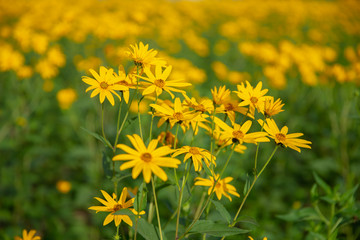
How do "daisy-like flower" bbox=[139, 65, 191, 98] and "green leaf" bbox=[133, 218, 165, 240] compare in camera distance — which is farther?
"daisy-like flower" bbox=[139, 65, 191, 98]

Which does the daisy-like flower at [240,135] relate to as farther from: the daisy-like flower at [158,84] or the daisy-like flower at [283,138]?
the daisy-like flower at [158,84]

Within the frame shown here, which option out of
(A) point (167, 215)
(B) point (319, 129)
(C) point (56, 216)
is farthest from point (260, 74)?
(C) point (56, 216)

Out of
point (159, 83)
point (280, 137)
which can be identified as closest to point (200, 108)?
point (159, 83)

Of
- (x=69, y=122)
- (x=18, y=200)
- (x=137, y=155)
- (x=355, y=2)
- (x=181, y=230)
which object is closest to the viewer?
(x=137, y=155)

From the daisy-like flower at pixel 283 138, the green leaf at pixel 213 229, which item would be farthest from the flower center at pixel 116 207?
the daisy-like flower at pixel 283 138

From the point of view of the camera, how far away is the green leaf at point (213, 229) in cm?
99

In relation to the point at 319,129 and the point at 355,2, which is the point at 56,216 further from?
the point at 355,2

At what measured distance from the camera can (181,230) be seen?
3.93ft

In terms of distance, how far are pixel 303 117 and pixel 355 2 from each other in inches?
270

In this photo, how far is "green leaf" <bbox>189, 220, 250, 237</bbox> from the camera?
992mm

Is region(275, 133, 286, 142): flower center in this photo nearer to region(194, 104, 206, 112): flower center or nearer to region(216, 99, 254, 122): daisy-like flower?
region(216, 99, 254, 122): daisy-like flower

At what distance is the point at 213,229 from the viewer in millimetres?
1017

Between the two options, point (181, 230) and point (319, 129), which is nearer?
point (181, 230)

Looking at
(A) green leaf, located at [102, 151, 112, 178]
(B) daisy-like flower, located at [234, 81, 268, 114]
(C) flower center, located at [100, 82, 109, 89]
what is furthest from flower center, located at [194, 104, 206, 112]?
(A) green leaf, located at [102, 151, 112, 178]
